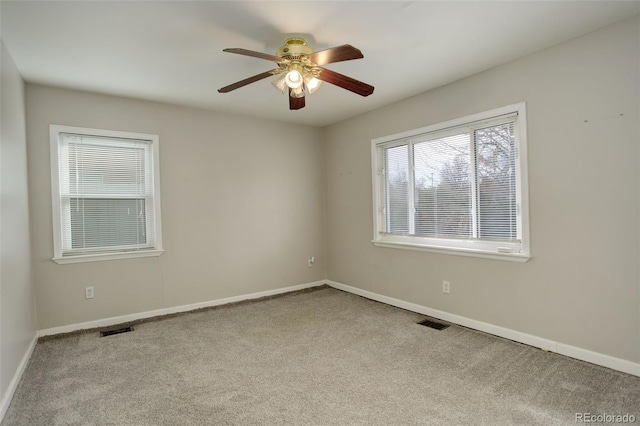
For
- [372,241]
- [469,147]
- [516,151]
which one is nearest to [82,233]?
[372,241]

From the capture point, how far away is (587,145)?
2514 millimetres

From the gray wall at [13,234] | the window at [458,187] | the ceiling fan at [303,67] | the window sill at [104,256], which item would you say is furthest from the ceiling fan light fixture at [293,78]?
the window sill at [104,256]

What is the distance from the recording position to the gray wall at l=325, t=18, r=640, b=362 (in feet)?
7.68

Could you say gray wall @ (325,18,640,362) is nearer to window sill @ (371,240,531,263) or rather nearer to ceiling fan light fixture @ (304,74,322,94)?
window sill @ (371,240,531,263)

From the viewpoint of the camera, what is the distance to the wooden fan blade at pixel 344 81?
8.11 feet

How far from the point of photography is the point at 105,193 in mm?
3643

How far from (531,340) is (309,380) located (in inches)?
75.4

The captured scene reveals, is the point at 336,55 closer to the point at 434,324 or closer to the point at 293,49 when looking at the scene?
the point at 293,49

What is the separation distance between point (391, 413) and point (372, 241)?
8.38ft

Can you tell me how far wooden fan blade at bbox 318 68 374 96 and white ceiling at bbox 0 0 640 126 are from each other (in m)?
0.28


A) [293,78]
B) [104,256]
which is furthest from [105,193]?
[293,78]

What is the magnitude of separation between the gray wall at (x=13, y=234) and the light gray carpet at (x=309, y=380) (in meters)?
0.27

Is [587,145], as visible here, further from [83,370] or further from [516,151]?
[83,370]

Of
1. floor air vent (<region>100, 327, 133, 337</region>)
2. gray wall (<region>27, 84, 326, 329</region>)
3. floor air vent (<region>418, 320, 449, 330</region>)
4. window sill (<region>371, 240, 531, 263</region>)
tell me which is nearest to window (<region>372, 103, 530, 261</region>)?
window sill (<region>371, 240, 531, 263</region>)
